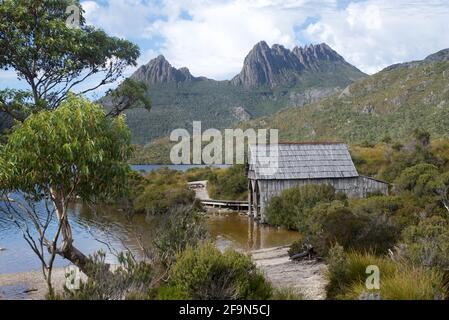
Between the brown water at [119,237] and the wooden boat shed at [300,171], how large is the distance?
2.32 m

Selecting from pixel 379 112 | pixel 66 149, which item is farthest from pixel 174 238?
pixel 379 112

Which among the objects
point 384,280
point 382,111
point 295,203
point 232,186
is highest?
point 382,111

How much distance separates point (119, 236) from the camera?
26.5m

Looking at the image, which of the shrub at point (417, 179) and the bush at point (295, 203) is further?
the bush at point (295, 203)

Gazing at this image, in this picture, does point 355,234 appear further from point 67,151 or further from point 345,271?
point 67,151

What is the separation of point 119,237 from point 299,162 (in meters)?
12.1

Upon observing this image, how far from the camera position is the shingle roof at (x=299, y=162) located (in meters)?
29.4

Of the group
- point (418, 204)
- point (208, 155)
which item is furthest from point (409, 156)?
point (208, 155)

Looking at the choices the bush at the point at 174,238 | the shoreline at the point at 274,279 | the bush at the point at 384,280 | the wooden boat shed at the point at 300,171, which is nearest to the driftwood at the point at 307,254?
the shoreline at the point at 274,279

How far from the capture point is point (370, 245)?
1261 centimetres

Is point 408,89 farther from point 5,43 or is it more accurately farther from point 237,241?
point 5,43

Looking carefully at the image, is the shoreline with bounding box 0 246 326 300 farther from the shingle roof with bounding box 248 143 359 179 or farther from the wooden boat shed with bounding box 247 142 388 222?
the shingle roof with bounding box 248 143 359 179

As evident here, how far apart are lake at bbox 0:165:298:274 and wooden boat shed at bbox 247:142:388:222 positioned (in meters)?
2.15

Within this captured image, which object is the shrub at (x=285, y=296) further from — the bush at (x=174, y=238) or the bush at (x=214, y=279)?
the bush at (x=174, y=238)
